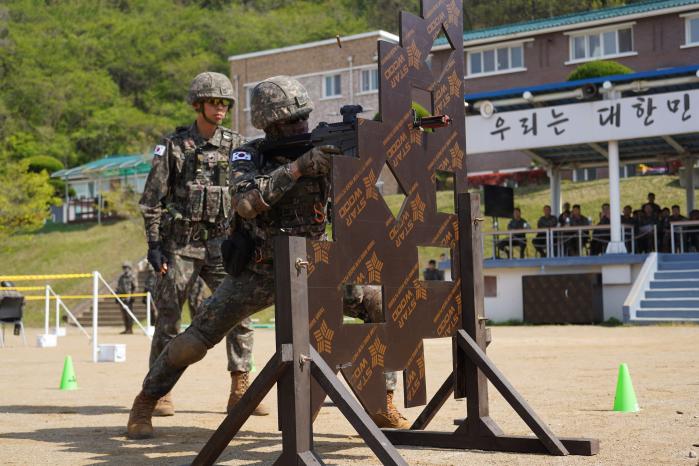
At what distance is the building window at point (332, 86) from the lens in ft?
167

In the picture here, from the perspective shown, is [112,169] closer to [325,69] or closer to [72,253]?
[72,253]

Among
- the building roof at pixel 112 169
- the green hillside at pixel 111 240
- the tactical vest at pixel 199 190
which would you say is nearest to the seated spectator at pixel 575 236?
the green hillside at pixel 111 240

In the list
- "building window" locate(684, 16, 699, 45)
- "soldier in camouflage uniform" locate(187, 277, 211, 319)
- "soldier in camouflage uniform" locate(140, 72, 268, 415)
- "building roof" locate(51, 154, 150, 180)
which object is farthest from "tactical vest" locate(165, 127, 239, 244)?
"building roof" locate(51, 154, 150, 180)

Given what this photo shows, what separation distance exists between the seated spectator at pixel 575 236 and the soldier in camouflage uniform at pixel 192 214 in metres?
18.4

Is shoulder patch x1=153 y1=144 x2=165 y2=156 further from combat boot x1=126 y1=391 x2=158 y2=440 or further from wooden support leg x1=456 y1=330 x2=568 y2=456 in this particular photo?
wooden support leg x1=456 y1=330 x2=568 y2=456

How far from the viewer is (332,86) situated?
168ft

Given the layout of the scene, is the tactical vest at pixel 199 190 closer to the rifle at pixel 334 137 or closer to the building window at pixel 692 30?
the rifle at pixel 334 137

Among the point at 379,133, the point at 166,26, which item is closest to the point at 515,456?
the point at 379,133

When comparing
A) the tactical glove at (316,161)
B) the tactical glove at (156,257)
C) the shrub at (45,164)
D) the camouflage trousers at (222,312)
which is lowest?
the camouflage trousers at (222,312)

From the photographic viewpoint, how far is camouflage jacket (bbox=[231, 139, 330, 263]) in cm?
505

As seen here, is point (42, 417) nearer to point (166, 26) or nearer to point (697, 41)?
point (697, 41)

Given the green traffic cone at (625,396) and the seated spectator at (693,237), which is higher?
the seated spectator at (693,237)

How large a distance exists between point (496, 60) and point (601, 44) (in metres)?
4.89

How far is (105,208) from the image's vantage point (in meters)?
50.6
